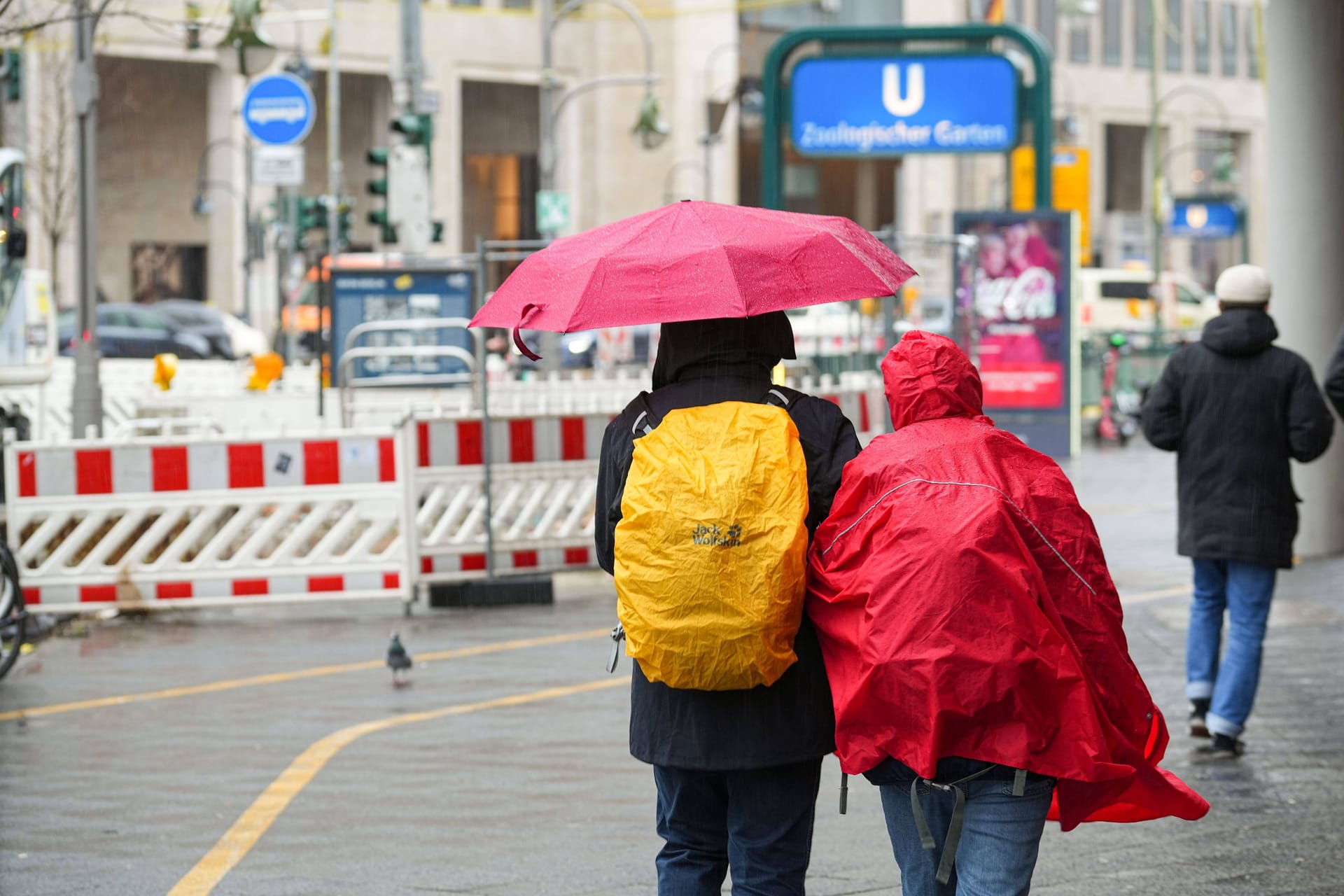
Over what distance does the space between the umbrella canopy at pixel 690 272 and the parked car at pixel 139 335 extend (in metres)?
35.8

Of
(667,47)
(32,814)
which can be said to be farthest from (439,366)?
(667,47)

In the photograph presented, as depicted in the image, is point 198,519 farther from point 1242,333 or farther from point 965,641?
point 965,641

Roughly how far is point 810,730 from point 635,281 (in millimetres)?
964

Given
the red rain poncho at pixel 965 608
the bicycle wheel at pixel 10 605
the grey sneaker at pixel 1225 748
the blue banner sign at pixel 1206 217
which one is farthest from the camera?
the blue banner sign at pixel 1206 217

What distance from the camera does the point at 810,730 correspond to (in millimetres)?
3861

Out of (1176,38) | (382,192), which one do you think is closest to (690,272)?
(382,192)

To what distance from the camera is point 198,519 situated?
11.4 metres

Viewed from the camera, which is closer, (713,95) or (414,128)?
(414,128)

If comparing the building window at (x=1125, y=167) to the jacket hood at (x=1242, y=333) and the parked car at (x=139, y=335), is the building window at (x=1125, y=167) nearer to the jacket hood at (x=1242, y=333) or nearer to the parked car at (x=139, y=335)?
the parked car at (x=139, y=335)

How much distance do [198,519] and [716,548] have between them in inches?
327

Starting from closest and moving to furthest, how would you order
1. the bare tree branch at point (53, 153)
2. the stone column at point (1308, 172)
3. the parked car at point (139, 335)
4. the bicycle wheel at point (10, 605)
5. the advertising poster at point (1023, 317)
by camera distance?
the bicycle wheel at point (10, 605), the stone column at point (1308, 172), the advertising poster at point (1023, 317), the bare tree branch at point (53, 153), the parked car at point (139, 335)

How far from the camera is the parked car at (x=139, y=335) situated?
1531 inches

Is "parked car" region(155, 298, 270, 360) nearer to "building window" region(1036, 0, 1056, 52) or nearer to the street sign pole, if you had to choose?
the street sign pole

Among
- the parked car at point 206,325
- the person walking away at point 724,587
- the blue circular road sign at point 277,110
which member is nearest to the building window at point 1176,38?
the parked car at point 206,325
